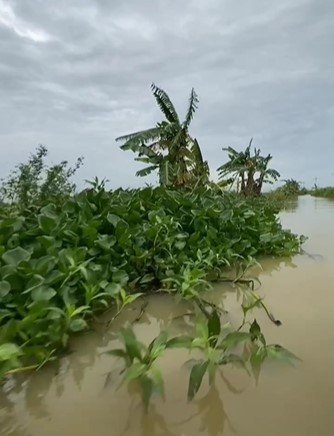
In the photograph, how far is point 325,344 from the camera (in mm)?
1641

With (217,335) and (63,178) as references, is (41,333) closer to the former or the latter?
(217,335)

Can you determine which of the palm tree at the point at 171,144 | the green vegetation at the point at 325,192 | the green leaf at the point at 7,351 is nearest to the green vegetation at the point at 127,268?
the green leaf at the point at 7,351

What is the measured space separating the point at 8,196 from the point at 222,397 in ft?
20.5

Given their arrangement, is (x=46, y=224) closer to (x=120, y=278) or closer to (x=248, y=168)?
(x=120, y=278)

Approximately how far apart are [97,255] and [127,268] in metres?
0.27

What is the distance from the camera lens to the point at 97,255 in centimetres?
223

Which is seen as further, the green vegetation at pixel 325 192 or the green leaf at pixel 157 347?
the green vegetation at pixel 325 192

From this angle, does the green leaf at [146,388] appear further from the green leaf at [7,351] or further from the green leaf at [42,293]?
the green leaf at [42,293]

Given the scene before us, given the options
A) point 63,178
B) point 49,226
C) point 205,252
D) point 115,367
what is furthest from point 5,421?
point 63,178

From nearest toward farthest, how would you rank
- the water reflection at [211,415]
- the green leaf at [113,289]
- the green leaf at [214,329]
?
the water reflection at [211,415] → the green leaf at [214,329] → the green leaf at [113,289]

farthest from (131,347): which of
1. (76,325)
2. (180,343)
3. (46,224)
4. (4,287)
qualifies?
(46,224)

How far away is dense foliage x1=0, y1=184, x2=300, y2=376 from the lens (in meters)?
1.49

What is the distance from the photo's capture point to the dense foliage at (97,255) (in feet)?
4.90

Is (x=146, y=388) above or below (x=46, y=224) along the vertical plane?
below
